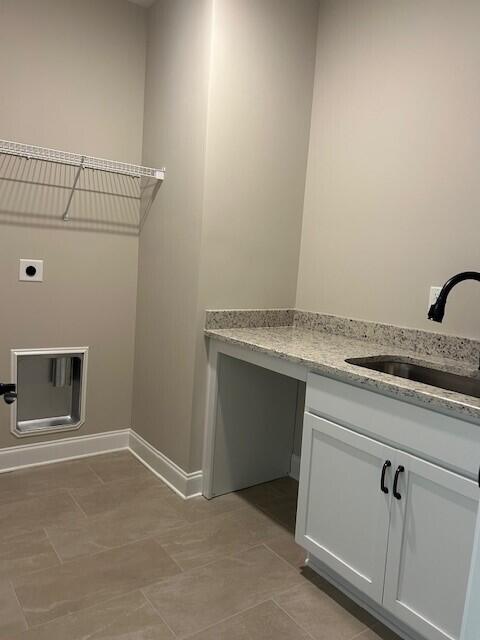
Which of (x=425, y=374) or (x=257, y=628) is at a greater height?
(x=425, y=374)

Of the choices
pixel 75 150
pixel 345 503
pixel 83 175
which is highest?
pixel 75 150

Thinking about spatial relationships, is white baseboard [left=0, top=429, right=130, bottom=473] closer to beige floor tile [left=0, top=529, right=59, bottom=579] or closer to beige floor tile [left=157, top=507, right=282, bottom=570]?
beige floor tile [left=0, top=529, right=59, bottom=579]

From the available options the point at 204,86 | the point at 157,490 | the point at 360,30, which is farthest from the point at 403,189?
the point at 157,490

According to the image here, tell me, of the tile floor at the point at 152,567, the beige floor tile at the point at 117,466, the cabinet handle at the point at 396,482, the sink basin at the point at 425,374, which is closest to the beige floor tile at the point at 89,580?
the tile floor at the point at 152,567

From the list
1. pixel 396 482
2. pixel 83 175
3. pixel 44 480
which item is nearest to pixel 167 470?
pixel 44 480

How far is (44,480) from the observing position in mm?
2441

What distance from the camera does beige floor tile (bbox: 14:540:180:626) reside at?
1592mm

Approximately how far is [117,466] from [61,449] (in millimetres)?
325

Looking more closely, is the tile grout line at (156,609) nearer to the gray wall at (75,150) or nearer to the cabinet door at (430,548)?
the cabinet door at (430,548)

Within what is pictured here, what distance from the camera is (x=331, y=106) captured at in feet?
7.92

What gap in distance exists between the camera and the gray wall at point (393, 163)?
187 cm

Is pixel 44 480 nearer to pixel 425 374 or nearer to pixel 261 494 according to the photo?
pixel 261 494

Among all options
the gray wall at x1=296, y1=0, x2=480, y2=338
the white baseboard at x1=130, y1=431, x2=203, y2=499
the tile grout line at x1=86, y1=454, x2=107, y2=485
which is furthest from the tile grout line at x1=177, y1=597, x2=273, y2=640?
the gray wall at x1=296, y1=0, x2=480, y2=338

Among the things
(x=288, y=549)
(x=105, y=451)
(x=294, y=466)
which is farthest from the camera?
(x=105, y=451)
